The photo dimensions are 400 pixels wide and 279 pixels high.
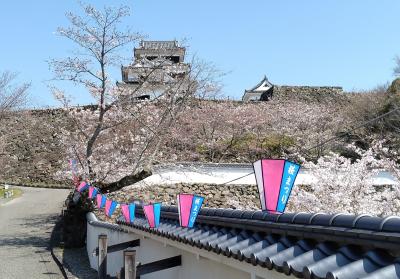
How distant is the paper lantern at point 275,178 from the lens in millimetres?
5324

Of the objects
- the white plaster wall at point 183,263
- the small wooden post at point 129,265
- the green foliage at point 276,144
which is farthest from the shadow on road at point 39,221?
the small wooden post at point 129,265

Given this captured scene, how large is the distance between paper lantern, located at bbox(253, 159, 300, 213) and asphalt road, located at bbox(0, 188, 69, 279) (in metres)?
8.94

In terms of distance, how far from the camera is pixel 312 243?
367 cm

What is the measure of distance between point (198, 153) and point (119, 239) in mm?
19253

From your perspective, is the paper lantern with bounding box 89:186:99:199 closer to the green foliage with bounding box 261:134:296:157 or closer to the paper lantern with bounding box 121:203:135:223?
the paper lantern with bounding box 121:203:135:223

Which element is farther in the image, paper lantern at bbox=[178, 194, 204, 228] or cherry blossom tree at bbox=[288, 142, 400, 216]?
cherry blossom tree at bbox=[288, 142, 400, 216]

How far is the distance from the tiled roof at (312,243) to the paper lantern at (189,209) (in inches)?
37.2

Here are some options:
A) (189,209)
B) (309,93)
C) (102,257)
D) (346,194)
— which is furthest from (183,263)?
(309,93)

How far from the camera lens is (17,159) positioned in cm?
3838

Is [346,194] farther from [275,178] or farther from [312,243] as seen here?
[312,243]

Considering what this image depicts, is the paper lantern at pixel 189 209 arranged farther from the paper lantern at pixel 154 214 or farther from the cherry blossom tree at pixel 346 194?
the cherry blossom tree at pixel 346 194

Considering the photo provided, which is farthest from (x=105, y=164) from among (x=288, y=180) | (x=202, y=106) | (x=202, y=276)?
(x=202, y=106)

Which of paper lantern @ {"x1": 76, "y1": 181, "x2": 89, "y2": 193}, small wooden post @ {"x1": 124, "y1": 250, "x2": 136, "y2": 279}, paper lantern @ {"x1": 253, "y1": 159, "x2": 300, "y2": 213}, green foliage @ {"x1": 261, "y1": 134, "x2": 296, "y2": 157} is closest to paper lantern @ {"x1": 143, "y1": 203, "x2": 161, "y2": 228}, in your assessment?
small wooden post @ {"x1": 124, "y1": 250, "x2": 136, "y2": 279}

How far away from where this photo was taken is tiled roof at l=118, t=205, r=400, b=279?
110 inches
